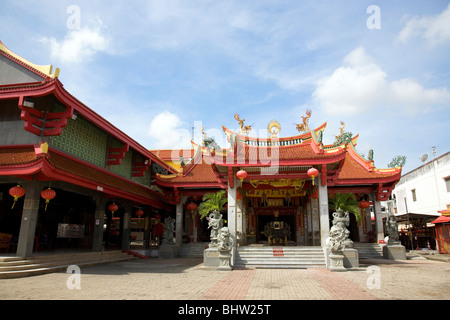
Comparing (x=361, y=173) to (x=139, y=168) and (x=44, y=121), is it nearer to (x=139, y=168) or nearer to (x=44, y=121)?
(x=139, y=168)

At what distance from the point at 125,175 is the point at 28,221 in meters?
7.76

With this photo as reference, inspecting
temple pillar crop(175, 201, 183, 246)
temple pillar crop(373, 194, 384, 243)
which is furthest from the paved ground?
temple pillar crop(175, 201, 183, 246)

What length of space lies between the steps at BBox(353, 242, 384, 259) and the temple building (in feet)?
3.75

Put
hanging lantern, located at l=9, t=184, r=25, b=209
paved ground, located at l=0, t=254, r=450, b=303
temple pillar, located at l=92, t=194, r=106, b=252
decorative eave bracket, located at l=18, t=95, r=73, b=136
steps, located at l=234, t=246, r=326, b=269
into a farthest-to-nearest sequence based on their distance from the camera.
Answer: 1. temple pillar, located at l=92, t=194, r=106, b=252
2. steps, located at l=234, t=246, r=326, b=269
3. decorative eave bracket, located at l=18, t=95, r=73, b=136
4. hanging lantern, located at l=9, t=184, r=25, b=209
5. paved ground, located at l=0, t=254, r=450, b=303

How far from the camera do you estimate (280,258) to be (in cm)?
1408

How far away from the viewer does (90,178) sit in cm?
1334

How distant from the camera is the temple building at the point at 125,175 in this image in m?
11.8

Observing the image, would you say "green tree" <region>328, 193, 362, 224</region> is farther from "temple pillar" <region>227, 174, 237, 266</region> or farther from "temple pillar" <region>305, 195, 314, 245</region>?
"temple pillar" <region>227, 174, 237, 266</region>

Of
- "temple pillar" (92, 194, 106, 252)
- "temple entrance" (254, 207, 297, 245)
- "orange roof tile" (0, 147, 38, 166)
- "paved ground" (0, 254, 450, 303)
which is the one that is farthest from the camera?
"temple entrance" (254, 207, 297, 245)

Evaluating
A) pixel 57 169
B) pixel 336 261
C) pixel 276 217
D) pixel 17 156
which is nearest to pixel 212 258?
pixel 336 261

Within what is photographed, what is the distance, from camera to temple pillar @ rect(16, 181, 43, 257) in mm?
11220

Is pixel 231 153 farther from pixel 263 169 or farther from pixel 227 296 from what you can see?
pixel 227 296

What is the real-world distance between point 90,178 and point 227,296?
8.85m

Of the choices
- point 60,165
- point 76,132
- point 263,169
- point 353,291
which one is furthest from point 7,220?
point 353,291
